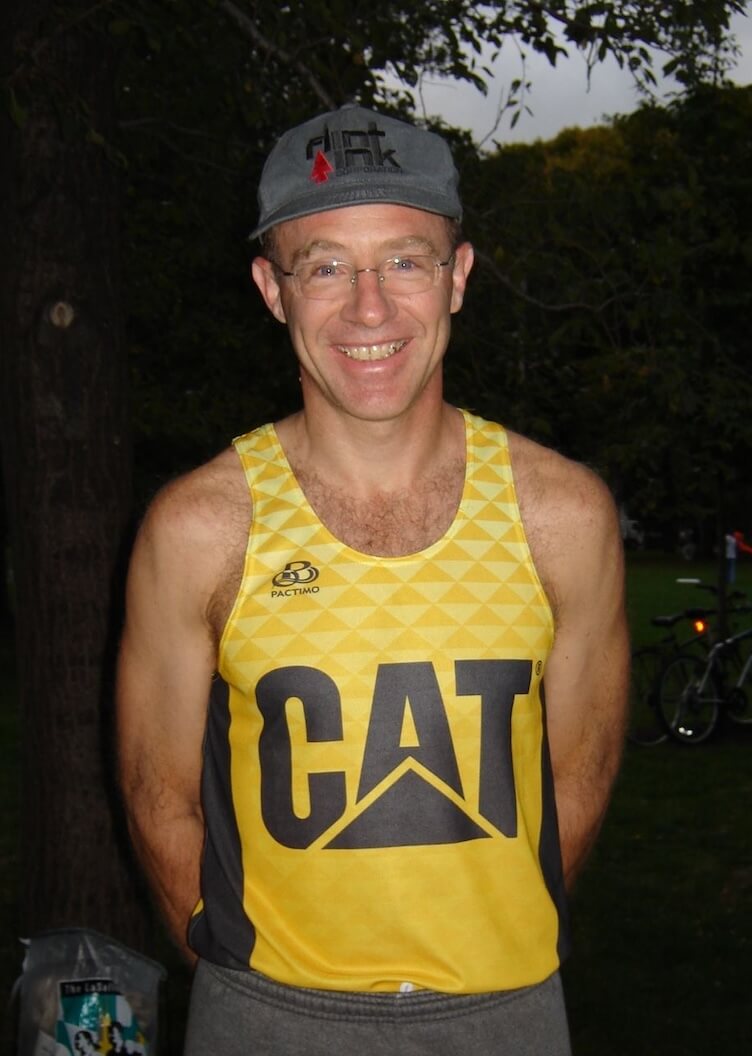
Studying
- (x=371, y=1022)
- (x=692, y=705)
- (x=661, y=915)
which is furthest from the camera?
(x=692, y=705)

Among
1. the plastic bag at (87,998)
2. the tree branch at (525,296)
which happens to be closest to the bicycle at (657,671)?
the tree branch at (525,296)

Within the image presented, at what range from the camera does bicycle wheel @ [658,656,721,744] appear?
14203mm

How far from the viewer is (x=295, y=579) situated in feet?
9.14

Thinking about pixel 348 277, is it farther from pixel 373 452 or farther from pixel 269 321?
pixel 269 321

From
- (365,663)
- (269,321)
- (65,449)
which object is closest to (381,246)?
(365,663)

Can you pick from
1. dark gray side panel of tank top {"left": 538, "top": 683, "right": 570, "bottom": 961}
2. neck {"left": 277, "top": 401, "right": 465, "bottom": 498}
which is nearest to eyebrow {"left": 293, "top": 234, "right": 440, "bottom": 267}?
neck {"left": 277, "top": 401, "right": 465, "bottom": 498}

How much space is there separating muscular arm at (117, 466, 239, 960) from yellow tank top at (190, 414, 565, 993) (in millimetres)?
101

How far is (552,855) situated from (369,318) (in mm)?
1100

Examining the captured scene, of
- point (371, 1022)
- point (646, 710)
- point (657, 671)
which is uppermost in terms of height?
point (371, 1022)

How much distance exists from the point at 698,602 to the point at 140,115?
2720 centimetres

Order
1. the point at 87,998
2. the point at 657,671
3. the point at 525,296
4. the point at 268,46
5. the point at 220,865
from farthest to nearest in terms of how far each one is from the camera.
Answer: the point at 657,671, the point at 525,296, the point at 268,46, the point at 87,998, the point at 220,865

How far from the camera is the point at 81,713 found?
17.3 ft

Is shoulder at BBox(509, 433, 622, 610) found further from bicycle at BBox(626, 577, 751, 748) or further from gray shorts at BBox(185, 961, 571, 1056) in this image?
bicycle at BBox(626, 577, 751, 748)

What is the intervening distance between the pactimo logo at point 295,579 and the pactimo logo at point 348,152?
0.75 meters
